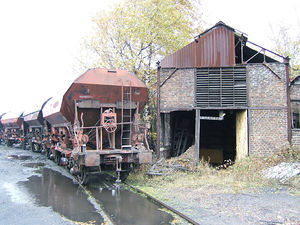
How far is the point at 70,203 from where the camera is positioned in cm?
748

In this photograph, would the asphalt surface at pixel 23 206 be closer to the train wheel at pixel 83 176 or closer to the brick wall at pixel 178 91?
the train wheel at pixel 83 176

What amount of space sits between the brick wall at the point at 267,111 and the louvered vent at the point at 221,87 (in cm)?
42

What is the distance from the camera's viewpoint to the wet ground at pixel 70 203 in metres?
6.12

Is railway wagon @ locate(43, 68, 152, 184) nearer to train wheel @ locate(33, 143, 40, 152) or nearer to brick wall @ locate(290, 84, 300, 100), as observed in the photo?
brick wall @ locate(290, 84, 300, 100)

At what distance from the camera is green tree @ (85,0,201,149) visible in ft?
59.2

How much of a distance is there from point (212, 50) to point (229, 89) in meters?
1.89

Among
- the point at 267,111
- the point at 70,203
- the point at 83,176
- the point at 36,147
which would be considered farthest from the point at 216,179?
the point at 36,147

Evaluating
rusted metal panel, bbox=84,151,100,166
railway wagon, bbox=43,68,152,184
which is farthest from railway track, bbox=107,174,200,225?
rusted metal panel, bbox=84,151,100,166

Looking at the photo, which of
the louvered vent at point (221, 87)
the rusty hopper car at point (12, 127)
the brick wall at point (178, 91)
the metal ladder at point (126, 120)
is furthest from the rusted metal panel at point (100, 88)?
the rusty hopper car at point (12, 127)

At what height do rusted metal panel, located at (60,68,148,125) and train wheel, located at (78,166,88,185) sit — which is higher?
rusted metal panel, located at (60,68,148,125)

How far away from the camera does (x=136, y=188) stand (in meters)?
8.91

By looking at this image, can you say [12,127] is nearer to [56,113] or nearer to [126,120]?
[56,113]

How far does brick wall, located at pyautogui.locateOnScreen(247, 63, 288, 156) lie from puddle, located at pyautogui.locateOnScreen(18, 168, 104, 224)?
7.51m

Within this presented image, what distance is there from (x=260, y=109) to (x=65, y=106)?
7.98 m
